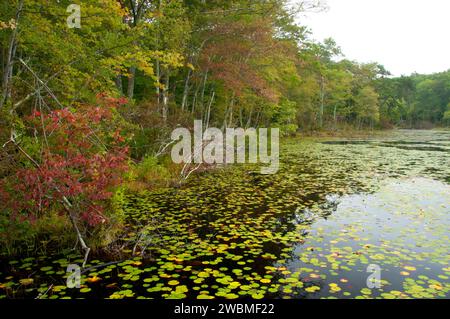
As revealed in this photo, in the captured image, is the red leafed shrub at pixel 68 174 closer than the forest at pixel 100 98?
Yes

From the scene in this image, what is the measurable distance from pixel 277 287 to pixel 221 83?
18649 mm

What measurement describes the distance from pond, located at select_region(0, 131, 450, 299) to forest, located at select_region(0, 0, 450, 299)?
34cm

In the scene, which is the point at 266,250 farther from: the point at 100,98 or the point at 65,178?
the point at 100,98

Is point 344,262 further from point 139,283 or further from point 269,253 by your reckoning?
→ point 139,283

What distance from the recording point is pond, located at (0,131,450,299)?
15.4ft

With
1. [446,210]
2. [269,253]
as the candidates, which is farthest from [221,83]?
[269,253]

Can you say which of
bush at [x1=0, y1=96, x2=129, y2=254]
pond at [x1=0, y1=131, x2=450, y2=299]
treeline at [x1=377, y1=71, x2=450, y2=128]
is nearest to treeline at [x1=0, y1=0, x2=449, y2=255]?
bush at [x1=0, y1=96, x2=129, y2=254]

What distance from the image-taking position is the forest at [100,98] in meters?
5.59

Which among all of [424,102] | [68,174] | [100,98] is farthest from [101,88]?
[424,102]

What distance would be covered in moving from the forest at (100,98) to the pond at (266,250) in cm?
34

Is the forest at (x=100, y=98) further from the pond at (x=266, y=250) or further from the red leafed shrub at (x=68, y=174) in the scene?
the pond at (x=266, y=250)

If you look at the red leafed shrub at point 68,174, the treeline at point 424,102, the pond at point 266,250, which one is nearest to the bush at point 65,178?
the red leafed shrub at point 68,174

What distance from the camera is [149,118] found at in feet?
40.2
